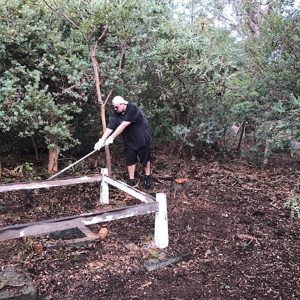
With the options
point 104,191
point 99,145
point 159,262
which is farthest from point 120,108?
point 159,262

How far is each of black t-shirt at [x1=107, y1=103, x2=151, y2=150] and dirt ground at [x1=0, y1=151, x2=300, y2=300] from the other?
0.82m

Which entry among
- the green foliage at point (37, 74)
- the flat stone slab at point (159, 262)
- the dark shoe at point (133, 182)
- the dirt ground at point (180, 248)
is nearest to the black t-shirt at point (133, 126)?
the dark shoe at point (133, 182)

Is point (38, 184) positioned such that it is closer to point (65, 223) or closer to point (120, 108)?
point (65, 223)

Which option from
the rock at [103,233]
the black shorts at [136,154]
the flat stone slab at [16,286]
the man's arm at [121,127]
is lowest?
the flat stone slab at [16,286]

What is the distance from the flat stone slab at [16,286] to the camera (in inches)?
114

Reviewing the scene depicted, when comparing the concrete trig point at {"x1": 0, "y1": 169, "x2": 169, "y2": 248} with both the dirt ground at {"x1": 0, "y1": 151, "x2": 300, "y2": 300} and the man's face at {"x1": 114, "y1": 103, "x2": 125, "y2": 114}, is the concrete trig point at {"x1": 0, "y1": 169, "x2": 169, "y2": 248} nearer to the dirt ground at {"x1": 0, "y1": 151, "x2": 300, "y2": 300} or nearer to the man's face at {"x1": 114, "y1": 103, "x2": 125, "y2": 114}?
the dirt ground at {"x1": 0, "y1": 151, "x2": 300, "y2": 300}

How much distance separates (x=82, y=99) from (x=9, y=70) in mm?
1195

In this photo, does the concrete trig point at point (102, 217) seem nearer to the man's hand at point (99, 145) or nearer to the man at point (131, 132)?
the man's hand at point (99, 145)

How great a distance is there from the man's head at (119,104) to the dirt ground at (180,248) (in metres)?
1.30

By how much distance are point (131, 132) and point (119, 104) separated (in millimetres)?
562

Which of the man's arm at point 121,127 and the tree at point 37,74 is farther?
the man's arm at point 121,127

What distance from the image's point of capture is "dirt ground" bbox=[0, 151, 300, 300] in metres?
3.26

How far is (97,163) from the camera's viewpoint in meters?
6.91

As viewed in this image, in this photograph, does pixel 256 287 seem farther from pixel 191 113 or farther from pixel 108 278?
pixel 191 113
